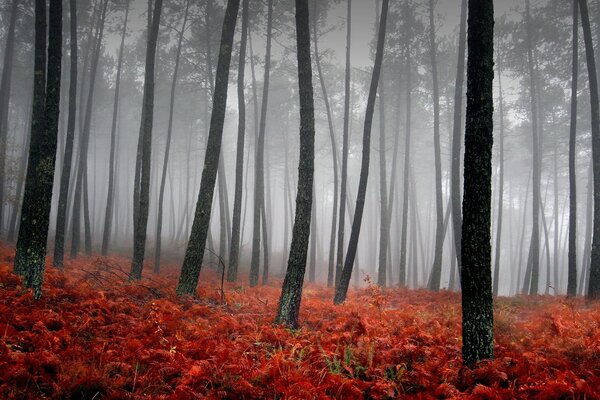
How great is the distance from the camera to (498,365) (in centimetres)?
429

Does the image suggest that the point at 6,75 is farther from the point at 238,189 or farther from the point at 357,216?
the point at 357,216

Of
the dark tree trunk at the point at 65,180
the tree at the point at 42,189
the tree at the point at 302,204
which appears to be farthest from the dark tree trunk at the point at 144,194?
the tree at the point at 302,204

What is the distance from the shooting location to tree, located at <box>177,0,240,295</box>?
9446 mm

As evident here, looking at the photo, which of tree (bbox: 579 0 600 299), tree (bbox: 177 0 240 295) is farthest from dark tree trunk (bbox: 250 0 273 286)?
A: tree (bbox: 579 0 600 299)

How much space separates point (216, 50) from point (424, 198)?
1357 inches

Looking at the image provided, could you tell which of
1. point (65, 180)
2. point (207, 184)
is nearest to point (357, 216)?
point (207, 184)

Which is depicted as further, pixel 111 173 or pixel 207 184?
pixel 111 173

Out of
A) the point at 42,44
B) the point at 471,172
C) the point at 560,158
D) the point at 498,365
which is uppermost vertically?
the point at 560,158

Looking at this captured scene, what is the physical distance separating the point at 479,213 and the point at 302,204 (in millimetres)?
3992

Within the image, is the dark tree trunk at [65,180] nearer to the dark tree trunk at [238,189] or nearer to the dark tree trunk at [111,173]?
the dark tree trunk at [111,173]

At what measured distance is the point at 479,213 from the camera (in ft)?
15.2

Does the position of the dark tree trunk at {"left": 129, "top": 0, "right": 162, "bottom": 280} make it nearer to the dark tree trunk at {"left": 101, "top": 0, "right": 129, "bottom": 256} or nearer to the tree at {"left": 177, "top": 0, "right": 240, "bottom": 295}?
the tree at {"left": 177, "top": 0, "right": 240, "bottom": 295}

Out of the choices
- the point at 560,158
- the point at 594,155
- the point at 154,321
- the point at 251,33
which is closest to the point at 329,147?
the point at 251,33

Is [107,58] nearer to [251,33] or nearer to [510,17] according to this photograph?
[251,33]
